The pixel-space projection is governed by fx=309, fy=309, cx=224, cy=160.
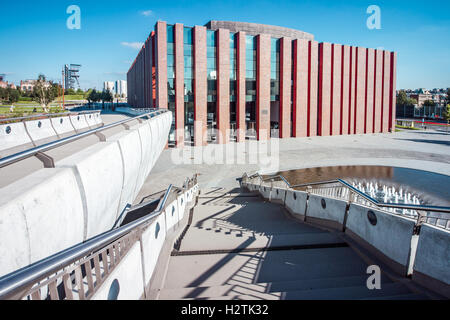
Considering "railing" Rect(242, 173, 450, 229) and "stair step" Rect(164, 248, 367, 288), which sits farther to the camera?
"stair step" Rect(164, 248, 367, 288)

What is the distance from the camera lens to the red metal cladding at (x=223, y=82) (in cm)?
3091

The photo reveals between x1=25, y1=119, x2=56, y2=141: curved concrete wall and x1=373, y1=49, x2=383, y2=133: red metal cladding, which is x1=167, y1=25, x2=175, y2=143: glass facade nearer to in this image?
x1=25, y1=119, x2=56, y2=141: curved concrete wall

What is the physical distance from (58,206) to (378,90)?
4613 cm

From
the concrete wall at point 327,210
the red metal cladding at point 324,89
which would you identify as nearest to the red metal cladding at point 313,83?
the red metal cladding at point 324,89

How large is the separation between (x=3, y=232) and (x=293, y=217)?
794cm

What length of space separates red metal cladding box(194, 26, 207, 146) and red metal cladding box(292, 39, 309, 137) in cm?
1135

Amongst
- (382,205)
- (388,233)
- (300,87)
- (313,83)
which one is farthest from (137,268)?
(313,83)

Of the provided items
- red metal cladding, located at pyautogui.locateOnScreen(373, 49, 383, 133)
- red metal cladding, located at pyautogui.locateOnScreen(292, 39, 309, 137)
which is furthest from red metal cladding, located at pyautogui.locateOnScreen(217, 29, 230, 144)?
red metal cladding, located at pyautogui.locateOnScreen(373, 49, 383, 133)

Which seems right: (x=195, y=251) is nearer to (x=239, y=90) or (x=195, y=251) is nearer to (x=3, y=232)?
(x=3, y=232)

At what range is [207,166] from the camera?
22.8 m

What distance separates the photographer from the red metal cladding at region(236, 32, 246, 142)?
31828 millimetres

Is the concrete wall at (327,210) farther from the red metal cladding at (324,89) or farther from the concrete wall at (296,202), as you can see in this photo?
the red metal cladding at (324,89)

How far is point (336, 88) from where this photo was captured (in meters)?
38.5

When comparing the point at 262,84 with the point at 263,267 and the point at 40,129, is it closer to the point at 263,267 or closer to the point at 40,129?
the point at 40,129
